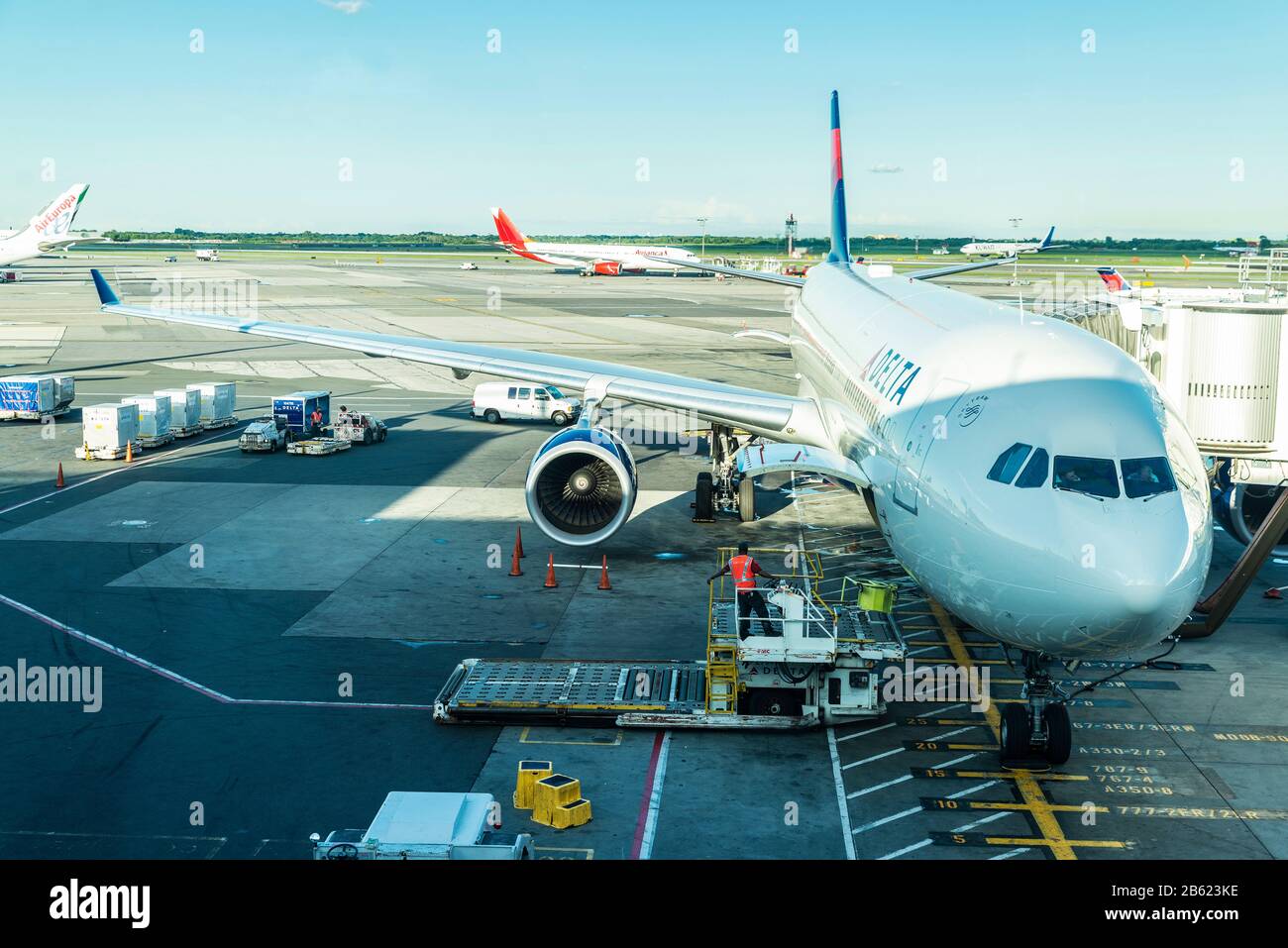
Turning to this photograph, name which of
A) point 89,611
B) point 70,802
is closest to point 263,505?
point 89,611

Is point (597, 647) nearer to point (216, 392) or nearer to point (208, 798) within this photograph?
point (208, 798)

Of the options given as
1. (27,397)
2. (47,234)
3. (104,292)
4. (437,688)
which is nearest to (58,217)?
Result: (47,234)

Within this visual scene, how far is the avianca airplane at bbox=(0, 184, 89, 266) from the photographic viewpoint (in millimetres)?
93188

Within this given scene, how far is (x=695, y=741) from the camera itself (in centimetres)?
1650

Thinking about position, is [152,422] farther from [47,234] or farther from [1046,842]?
[47,234]

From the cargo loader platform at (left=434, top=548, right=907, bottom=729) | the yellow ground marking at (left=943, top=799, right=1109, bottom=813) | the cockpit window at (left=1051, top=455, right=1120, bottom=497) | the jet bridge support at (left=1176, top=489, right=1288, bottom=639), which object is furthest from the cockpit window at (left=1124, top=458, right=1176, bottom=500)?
the jet bridge support at (left=1176, top=489, right=1288, bottom=639)

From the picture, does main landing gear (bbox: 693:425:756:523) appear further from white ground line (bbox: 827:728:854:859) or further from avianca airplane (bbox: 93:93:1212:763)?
white ground line (bbox: 827:728:854:859)

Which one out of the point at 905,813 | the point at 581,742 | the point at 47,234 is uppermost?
the point at 47,234

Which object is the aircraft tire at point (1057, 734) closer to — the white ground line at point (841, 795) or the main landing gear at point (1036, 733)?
the main landing gear at point (1036, 733)

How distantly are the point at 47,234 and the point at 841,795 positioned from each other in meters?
100

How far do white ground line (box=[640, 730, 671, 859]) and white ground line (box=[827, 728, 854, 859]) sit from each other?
2.26 meters

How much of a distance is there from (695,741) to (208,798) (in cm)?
658

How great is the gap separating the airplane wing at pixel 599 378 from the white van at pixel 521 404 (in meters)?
13.5

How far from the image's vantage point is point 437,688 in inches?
722
